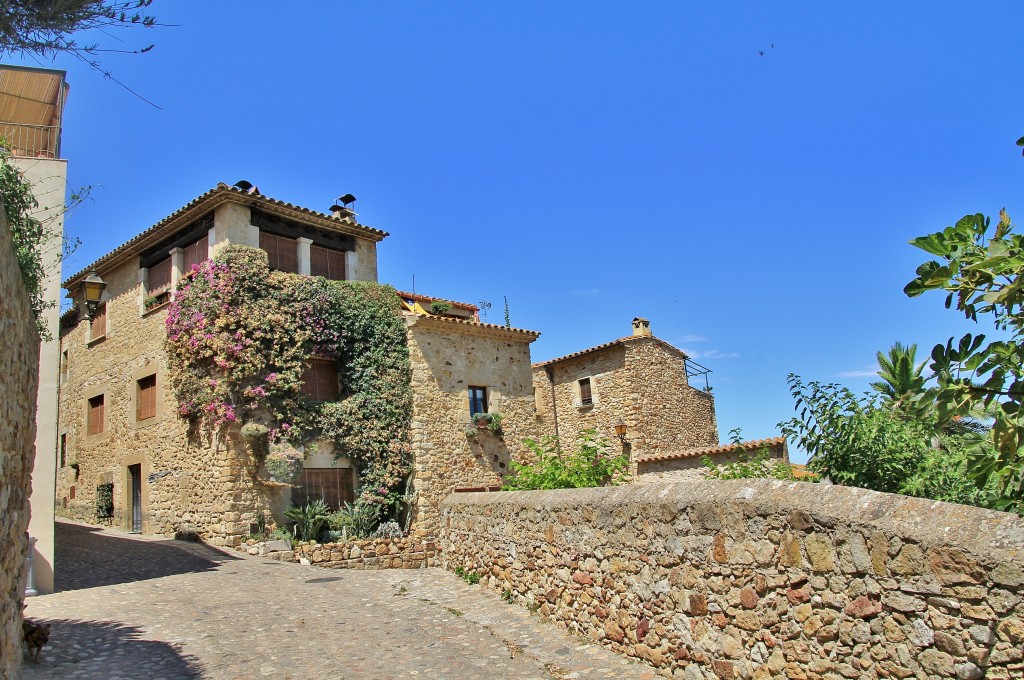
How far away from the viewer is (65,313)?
72.6ft

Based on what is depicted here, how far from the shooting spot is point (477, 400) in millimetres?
19656

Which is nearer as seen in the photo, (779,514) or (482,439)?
(779,514)

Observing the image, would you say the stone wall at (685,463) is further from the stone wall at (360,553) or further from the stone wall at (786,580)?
the stone wall at (786,580)

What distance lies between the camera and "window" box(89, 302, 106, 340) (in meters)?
20.1

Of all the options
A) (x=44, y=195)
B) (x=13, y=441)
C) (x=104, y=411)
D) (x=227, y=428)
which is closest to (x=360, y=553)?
(x=227, y=428)

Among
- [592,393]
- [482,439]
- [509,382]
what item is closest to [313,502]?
[482,439]

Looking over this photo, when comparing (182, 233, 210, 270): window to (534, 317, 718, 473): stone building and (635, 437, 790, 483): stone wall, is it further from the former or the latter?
(635, 437, 790, 483): stone wall

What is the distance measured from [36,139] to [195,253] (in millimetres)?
6133

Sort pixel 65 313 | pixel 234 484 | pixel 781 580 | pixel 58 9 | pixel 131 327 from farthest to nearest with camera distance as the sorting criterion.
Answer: pixel 65 313
pixel 131 327
pixel 234 484
pixel 58 9
pixel 781 580

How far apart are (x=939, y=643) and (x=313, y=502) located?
14.0 metres

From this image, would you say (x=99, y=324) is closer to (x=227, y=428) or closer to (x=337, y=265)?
(x=337, y=265)

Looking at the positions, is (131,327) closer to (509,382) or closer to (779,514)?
(509,382)

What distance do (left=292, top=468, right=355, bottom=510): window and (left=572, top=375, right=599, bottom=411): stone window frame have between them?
967cm

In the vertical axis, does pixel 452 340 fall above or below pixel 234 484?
above
